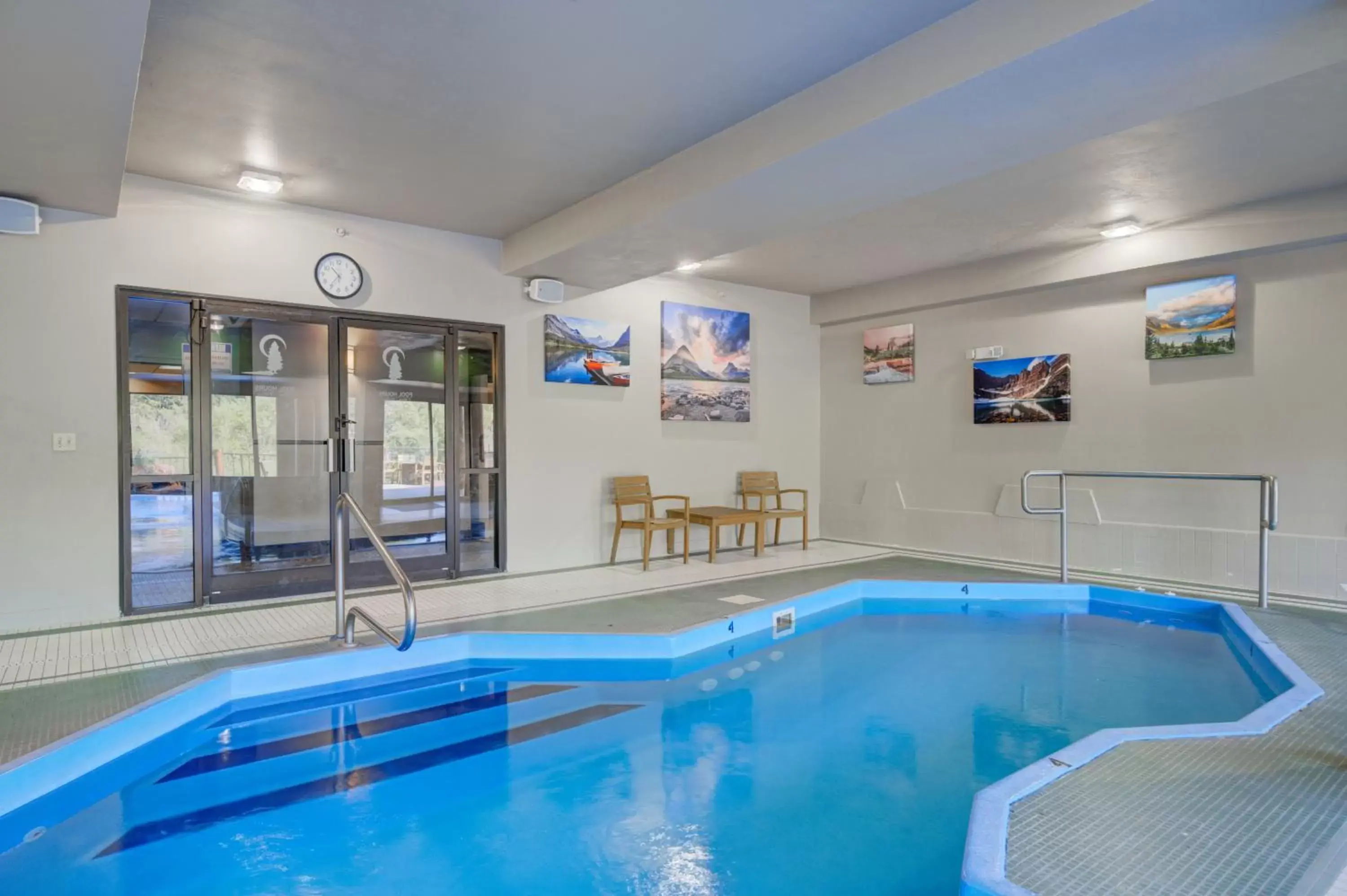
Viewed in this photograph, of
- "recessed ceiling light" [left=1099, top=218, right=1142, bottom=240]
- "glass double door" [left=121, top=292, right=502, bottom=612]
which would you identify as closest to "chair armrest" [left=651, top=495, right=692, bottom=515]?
"glass double door" [left=121, top=292, right=502, bottom=612]

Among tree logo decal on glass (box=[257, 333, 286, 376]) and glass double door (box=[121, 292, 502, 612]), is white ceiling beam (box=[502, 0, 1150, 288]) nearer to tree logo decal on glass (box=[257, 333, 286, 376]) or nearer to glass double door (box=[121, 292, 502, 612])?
glass double door (box=[121, 292, 502, 612])

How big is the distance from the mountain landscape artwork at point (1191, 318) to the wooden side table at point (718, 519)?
386cm

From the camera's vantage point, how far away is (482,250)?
6457 mm

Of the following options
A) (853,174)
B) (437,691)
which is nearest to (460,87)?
(853,174)

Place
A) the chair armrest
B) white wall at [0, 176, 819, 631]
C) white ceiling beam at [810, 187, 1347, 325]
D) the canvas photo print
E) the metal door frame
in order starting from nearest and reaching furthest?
white wall at [0, 176, 819, 631] → white ceiling beam at [810, 187, 1347, 325] → the metal door frame → the chair armrest → the canvas photo print

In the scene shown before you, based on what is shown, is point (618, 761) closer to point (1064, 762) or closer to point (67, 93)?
point (1064, 762)

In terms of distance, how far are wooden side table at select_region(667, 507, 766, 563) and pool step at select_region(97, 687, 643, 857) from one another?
10.9ft

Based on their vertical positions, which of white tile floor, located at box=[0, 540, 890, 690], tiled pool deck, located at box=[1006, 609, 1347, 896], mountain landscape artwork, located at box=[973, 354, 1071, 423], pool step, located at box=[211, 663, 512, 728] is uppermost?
mountain landscape artwork, located at box=[973, 354, 1071, 423]

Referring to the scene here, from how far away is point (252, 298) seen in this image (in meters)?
5.40

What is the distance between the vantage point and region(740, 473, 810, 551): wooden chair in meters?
7.99

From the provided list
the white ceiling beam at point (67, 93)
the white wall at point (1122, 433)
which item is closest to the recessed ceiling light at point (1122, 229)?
the white wall at point (1122, 433)

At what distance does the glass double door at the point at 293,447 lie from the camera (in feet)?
16.9

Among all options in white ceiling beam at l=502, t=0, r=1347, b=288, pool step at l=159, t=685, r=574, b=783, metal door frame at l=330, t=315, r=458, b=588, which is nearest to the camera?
white ceiling beam at l=502, t=0, r=1347, b=288

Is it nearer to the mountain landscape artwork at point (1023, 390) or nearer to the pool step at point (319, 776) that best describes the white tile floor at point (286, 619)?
the pool step at point (319, 776)
